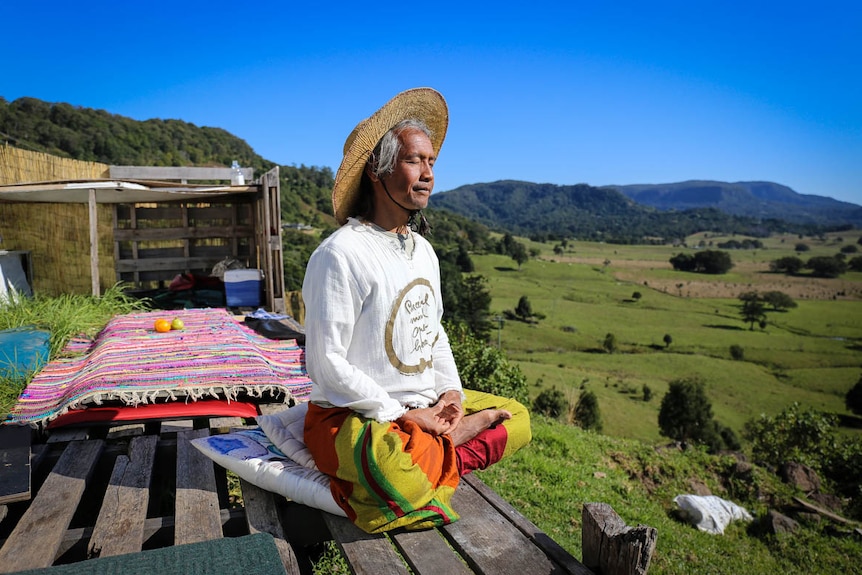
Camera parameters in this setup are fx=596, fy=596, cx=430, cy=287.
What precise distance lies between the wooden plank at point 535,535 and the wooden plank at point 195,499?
1139 millimetres

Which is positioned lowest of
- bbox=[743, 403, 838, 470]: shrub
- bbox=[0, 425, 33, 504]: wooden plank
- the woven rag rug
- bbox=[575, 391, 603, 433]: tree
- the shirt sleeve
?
bbox=[575, 391, 603, 433]: tree

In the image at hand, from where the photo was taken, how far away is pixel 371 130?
2.70m

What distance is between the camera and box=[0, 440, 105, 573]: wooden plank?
2137 millimetres

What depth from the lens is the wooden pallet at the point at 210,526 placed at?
217cm

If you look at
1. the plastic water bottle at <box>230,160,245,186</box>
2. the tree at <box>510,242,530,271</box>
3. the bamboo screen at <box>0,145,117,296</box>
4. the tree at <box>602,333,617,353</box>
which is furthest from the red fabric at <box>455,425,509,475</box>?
the tree at <box>510,242,530,271</box>

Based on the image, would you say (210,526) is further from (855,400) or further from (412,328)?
(855,400)

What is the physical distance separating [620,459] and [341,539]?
618 centimetres

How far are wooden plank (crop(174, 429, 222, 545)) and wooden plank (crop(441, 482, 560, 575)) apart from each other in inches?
37.6

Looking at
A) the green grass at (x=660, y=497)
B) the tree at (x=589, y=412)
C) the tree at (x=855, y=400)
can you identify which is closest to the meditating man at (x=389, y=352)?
the green grass at (x=660, y=497)

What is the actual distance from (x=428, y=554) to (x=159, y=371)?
289 centimetres

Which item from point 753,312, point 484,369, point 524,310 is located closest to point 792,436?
point 484,369

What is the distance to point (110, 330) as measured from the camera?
5.71 m

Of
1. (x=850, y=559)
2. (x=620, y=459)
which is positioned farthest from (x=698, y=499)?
(x=850, y=559)

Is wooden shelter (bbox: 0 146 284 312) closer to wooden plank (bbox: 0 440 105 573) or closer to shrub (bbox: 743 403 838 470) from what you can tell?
wooden plank (bbox: 0 440 105 573)
